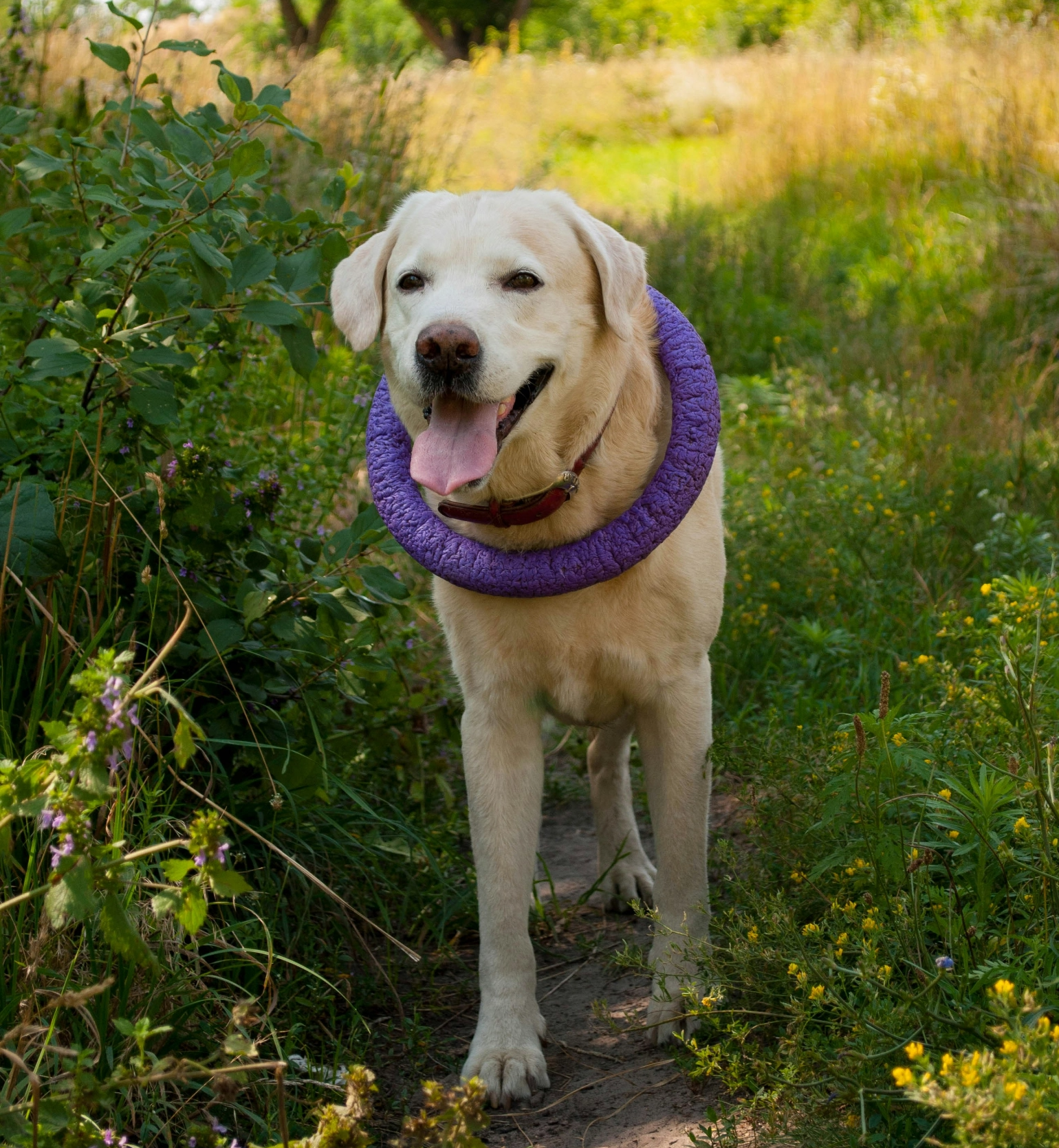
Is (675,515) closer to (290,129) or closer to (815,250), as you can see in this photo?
(290,129)

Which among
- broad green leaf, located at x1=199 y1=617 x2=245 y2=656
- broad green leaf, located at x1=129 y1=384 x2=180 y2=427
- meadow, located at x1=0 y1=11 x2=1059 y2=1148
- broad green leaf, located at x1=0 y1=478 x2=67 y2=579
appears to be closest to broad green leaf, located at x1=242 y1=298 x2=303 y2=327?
meadow, located at x1=0 y1=11 x2=1059 y2=1148

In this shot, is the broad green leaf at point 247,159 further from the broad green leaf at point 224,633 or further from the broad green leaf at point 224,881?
the broad green leaf at point 224,881

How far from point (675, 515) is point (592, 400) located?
322 mm

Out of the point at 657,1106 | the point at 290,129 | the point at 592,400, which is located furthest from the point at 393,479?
the point at 657,1106

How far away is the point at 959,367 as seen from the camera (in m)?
6.09

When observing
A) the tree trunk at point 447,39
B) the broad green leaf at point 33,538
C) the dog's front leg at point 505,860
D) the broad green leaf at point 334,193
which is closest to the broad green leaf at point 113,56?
the broad green leaf at point 334,193

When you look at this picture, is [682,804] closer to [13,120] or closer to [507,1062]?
[507,1062]

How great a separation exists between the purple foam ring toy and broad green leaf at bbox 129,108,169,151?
814 millimetres

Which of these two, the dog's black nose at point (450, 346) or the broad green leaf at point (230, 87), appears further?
the broad green leaf at point (230, 87)

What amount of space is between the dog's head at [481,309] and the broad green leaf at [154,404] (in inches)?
17.5

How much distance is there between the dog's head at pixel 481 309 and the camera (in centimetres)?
245

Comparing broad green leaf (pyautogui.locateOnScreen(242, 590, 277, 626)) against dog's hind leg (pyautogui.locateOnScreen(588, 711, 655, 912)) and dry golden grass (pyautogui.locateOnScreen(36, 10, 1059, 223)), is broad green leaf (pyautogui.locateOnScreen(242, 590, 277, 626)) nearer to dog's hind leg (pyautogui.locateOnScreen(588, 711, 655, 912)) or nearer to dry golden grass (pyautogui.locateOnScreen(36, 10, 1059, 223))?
dog's hind leg (pyautogui.locateOnScreen(588, 711, 655, 912))

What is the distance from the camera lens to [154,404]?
2.74 m

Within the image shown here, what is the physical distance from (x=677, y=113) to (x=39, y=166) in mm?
15758
